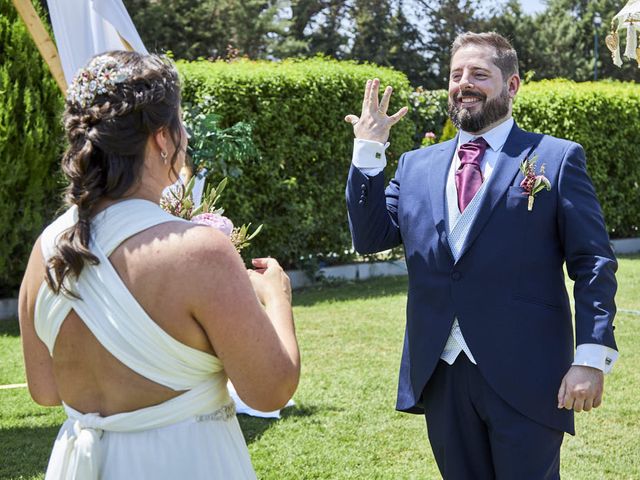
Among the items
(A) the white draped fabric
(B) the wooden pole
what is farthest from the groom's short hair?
(B) the wooden pole

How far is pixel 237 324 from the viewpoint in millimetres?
1930

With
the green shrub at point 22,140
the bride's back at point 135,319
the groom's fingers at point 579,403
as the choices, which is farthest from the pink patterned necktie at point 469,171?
the green shrub at point 22,140

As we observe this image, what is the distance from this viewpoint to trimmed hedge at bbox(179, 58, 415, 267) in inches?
403

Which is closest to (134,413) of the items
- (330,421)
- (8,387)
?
(330,421)

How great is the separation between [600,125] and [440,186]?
11571mm

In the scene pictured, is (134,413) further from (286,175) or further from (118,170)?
(286,175)

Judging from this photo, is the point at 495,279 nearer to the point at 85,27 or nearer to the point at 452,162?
the point at 452,162

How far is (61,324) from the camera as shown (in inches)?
79.4

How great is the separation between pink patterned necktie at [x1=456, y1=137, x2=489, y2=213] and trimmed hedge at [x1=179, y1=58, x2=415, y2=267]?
689 cm

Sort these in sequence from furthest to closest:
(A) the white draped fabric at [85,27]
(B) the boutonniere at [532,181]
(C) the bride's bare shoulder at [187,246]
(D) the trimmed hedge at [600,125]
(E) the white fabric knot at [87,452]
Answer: (D) the trimmed hedge at [600,125] → (A) the white draped fabric at [85,27] → (B) the boutonniere at [532,181] → (E) the white fabric knot at [87,452] → (C) the bride's bare shoulder at [187,246]

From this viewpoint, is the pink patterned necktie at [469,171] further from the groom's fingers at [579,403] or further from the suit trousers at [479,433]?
the groom's fingers at [579,403]

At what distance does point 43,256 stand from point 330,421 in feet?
13.2

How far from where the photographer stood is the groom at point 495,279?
3.00 meters

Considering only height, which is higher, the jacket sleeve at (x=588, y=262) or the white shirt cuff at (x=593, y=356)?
the jacket sleeve at (x=588, y=262)
